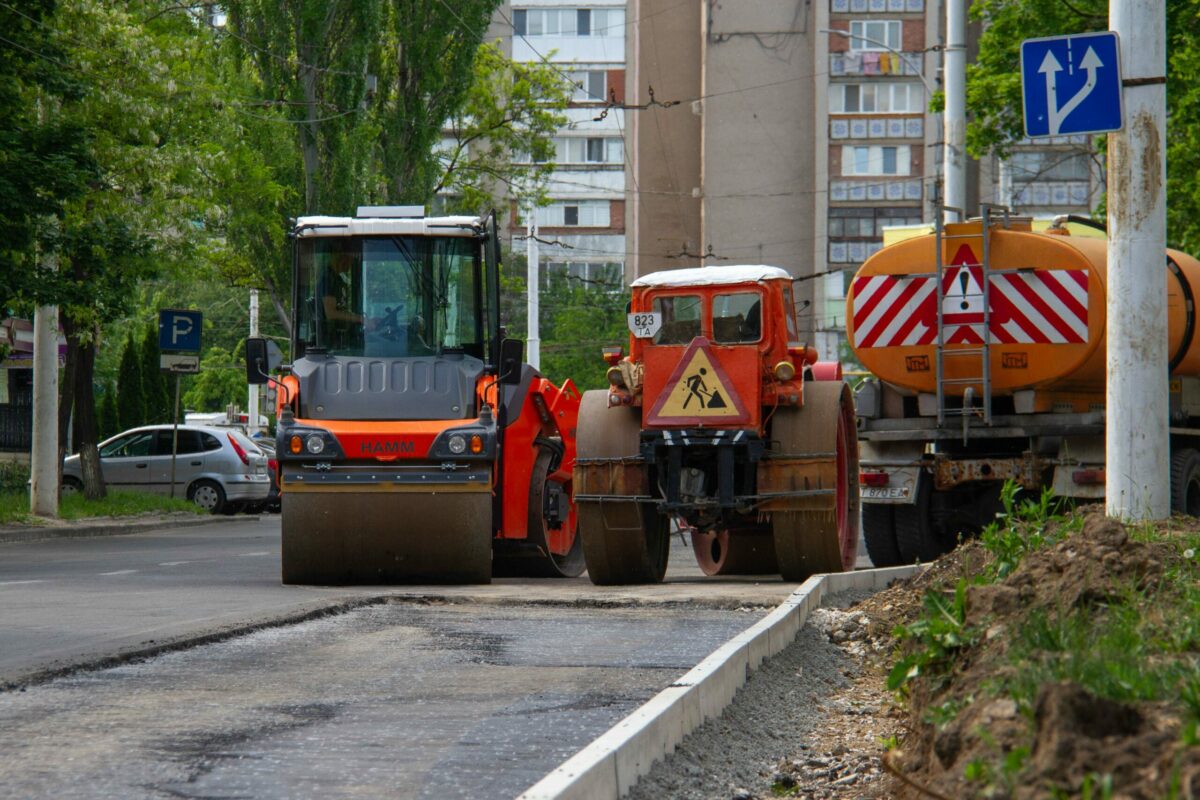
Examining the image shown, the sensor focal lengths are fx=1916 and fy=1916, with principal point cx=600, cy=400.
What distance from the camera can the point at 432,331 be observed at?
1639 centimetres

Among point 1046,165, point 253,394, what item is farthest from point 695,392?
point 1046,165

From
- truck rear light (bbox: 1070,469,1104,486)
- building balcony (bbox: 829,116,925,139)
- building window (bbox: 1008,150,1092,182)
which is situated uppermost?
building balcony (bbox: 829,116,925,139)

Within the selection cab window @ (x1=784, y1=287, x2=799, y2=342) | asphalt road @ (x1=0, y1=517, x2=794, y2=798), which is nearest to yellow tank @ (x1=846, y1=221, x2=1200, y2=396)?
cab window @ (x1=784, y1=287, x2=799, y2=342)

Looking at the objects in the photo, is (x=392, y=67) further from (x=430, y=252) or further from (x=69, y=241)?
(x=430, y=252)

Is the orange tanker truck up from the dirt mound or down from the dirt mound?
up

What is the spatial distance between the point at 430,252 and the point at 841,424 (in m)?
3.85

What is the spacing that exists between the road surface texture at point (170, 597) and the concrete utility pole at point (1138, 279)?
9.93 feet

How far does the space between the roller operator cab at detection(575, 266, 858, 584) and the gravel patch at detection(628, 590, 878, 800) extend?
3.95 m

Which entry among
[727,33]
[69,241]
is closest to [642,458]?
[69,241]

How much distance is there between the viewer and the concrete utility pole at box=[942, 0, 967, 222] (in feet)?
86.5

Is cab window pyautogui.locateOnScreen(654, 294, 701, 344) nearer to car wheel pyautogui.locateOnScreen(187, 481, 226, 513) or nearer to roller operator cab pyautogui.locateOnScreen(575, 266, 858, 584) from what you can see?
roller operator cab pyautogui.locateOnScreen(575, 266, 858, 584)

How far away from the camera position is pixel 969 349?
16422 mm

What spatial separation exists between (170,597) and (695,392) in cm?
433

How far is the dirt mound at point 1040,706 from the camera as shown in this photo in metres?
4.33
